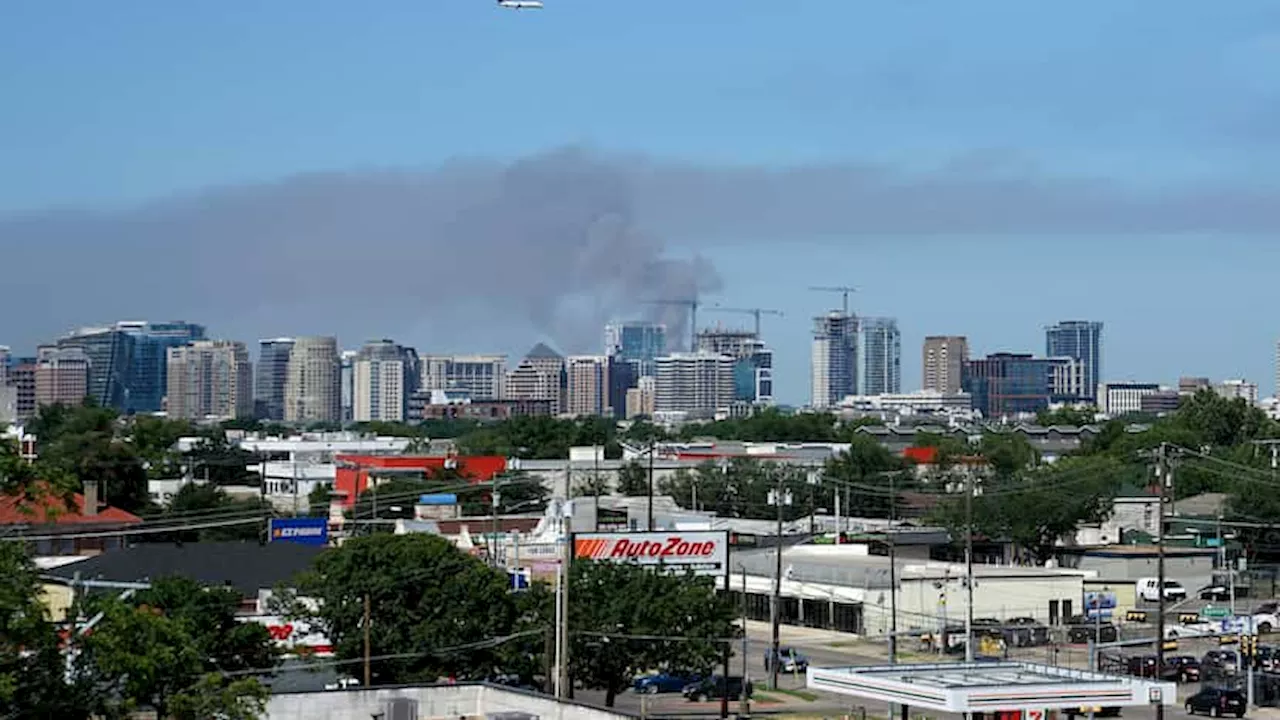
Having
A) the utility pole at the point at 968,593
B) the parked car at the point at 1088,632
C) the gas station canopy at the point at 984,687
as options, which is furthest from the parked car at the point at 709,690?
the gas station canopy at the point at 984,687

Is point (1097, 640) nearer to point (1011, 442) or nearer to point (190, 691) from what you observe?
point (190, 691)

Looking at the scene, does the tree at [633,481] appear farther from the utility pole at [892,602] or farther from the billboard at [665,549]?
the billboard at [665,549]

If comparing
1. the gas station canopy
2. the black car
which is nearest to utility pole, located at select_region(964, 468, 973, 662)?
the black car

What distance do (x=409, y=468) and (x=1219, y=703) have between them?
9030cm

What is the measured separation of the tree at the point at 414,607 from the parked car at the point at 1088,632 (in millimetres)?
24274

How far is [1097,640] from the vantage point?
217 ft

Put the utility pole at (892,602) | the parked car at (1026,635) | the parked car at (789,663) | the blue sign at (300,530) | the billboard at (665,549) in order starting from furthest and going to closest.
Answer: the blue sign at (300,530)
the parked car at (1026,635)
the parked car at (789,663)
the billboard at (665,549)
the utility pole at (892,602)

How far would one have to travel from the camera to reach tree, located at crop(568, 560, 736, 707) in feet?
171

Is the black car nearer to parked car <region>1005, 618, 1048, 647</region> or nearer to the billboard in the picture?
the billboard

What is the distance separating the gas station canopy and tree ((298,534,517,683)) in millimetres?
16241

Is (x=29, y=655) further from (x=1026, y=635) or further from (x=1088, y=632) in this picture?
(x=1088, y=632)

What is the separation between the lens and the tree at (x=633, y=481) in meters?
134

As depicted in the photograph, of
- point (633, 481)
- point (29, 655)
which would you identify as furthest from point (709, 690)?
point (633, 481)

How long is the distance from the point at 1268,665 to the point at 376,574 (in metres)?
24.9
